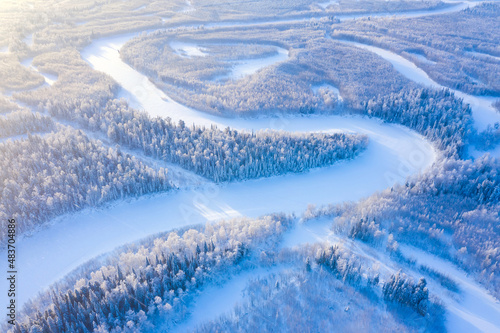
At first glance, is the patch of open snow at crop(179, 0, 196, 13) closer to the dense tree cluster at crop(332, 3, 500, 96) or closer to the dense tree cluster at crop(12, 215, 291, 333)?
the dense tree cluster at crop(332, 3, 500, 96)

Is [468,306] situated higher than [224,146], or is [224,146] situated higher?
[224,146]

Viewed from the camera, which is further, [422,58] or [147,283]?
[422,58]

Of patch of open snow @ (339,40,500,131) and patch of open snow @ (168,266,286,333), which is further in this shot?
patch of open snow @ (339,40,500,131)

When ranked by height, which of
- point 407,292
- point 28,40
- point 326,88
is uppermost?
point 326,88

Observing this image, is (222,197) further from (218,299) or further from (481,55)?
(481,55)

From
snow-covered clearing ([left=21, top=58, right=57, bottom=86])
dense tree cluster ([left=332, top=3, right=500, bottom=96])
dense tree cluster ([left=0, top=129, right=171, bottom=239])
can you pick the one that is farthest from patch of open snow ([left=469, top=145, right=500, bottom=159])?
snow-covered clearing ([left=21, top=58, right=57, bottom=86])

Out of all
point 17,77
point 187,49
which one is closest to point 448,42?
point 187,49

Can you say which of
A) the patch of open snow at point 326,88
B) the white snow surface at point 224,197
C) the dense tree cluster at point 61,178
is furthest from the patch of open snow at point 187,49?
the dense tree cluster at point 61,178

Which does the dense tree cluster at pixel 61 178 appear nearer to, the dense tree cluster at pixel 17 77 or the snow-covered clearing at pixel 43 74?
the dense tree cluster at pixel 17 77
